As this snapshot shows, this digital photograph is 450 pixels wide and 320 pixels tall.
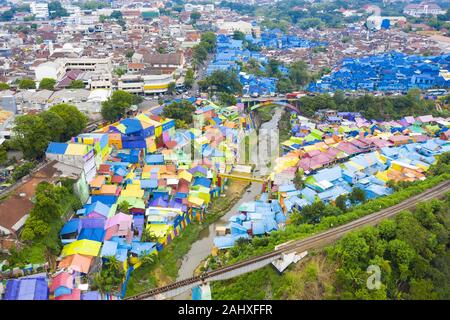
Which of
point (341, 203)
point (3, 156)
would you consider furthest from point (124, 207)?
point (341, 203)

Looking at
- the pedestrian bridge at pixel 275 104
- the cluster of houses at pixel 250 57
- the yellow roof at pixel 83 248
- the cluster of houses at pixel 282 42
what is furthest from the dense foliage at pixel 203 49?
the yellow roof at pixel 83 248

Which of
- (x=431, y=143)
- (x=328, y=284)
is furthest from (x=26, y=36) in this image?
(x=328, y=284)

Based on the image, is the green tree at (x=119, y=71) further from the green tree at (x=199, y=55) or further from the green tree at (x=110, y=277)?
the green tree at (x=110, y=277)

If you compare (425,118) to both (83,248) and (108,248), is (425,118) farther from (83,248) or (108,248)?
(83,248)

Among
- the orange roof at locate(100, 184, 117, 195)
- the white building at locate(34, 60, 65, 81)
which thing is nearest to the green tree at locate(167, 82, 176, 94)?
the white building at locate(34, 60, 65, 81)

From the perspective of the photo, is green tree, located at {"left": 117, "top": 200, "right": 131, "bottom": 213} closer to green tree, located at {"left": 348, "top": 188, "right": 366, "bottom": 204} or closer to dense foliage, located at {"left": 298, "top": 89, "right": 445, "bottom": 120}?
green tree, located at {"left": 348, "top": 188, "right": 366, "bottom": 204}
